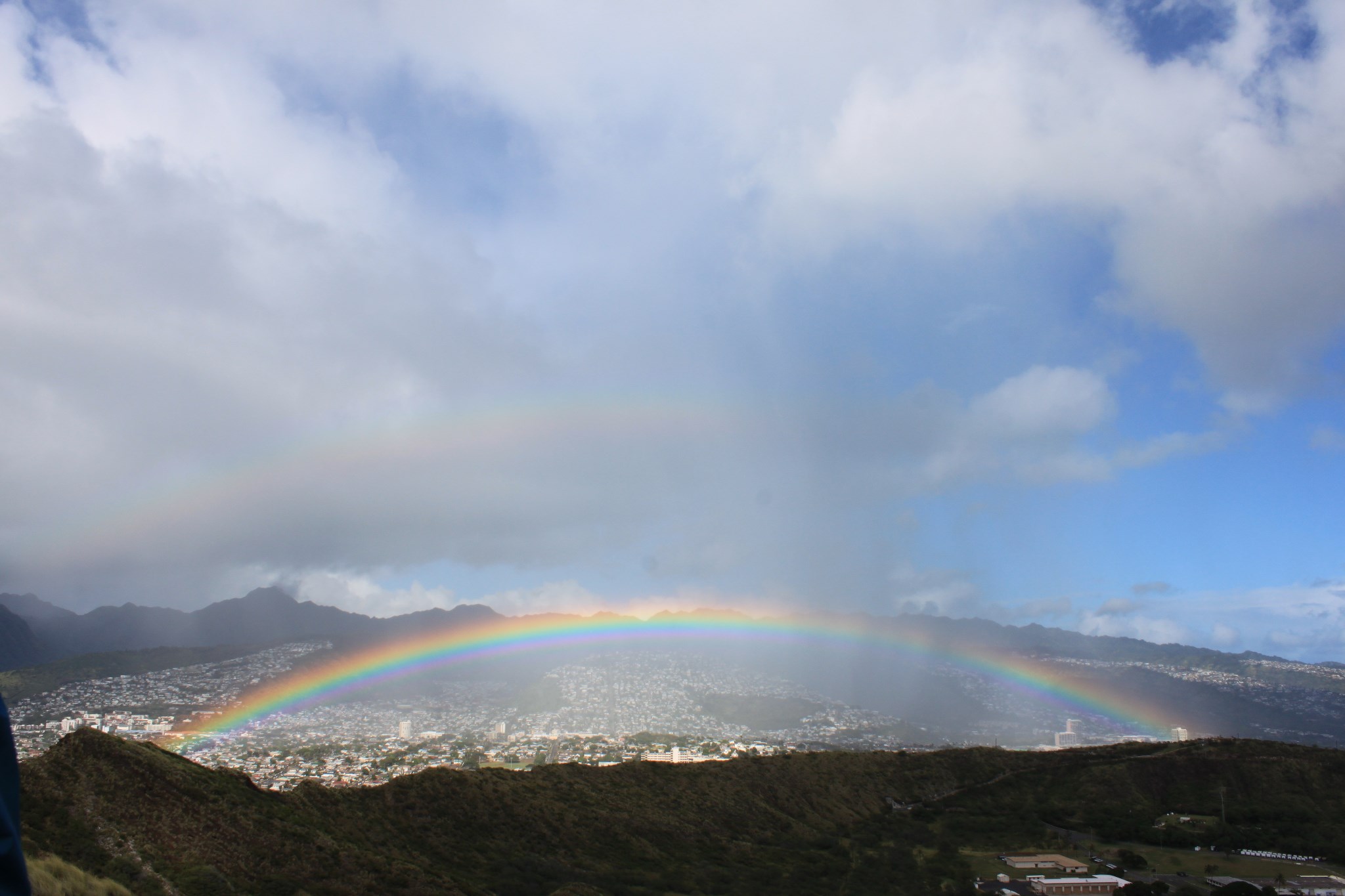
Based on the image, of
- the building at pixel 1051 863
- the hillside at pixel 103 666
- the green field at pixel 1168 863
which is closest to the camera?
the building at pixel 1051 863

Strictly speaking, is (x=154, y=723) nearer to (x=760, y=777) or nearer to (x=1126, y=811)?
(x=760, y=777)

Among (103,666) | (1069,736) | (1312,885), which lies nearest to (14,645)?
(103,666)

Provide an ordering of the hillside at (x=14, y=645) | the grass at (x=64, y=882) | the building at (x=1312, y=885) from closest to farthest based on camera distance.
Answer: the grass at (x=64, y=882) → the building at (x=1312, y=885) → the hillside at (x=14, y=645)

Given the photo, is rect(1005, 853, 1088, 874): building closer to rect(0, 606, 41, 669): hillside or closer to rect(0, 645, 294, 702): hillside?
rect(0, 645, 294, 702): hillside

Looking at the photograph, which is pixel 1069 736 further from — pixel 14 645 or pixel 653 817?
pixel 14 645

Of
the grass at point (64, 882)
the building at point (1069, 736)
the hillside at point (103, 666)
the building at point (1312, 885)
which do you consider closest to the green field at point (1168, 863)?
the building at point (1312, 885)

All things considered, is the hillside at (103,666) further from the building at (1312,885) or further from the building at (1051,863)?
the building at (1312,885)

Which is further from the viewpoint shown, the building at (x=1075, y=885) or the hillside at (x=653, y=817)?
the building at (x=1075, y=885)
